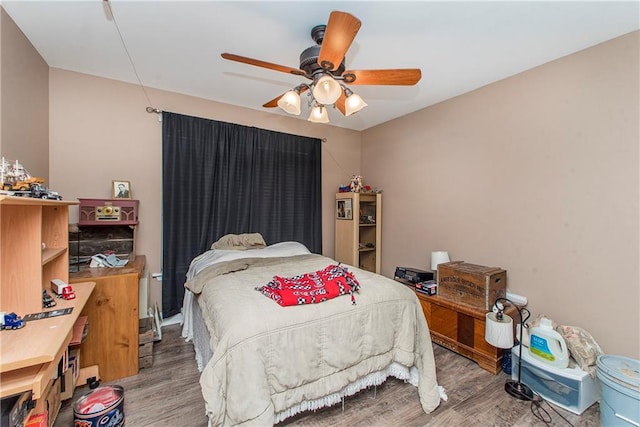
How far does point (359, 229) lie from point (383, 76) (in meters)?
2.48

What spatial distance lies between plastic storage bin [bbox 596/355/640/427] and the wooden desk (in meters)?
2.73

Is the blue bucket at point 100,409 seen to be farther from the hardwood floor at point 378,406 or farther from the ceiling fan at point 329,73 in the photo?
the ceiling fan at point 329,73

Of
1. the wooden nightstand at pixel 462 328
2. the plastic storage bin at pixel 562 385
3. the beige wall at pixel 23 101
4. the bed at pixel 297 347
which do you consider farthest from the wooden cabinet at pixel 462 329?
the beige wall at pixel 23 101

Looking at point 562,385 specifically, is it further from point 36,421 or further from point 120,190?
point 120,190

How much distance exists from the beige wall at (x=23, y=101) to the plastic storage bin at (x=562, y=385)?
3798 millimetres

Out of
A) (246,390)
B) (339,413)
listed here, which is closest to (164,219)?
(246,390)

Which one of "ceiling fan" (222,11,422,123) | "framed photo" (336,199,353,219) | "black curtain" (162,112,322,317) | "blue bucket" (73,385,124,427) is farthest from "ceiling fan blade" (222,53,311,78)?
"framed photo" (336,199,353,219)

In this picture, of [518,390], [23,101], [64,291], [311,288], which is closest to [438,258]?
[518,390]

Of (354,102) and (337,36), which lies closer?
(337,36)

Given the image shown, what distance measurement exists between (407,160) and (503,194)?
124cm

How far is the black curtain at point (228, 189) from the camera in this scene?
115 inches

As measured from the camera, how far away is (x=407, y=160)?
356 centimetres

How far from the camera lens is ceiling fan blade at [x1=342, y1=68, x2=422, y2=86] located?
5.71ft

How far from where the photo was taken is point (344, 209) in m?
3.90
